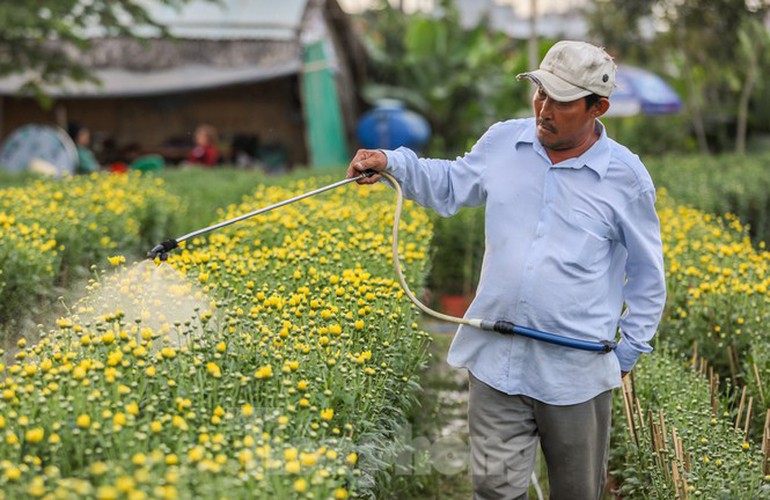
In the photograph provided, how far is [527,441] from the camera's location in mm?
3836

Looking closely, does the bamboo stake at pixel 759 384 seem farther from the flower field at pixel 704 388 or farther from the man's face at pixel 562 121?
the man's face at pixel 562 121

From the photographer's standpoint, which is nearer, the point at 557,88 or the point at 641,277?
the point at 557,88

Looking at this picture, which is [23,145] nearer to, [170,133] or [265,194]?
[265,194]

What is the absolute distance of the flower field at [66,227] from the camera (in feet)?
18.4

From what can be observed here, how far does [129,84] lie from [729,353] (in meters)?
16.0

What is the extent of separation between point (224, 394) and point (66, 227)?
3.72 metres

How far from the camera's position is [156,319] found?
3.96 metres

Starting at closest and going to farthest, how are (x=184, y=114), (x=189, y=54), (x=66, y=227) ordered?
(x=66, y=227), (x=189, y=54), (x=184, y=114)

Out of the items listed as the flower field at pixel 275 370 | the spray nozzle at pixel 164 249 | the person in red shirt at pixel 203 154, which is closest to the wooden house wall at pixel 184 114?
the person in red shirt at pixel 203 154

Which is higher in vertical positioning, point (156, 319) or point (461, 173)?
point (461, 173)

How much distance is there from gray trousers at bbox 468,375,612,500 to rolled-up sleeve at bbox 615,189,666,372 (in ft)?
0.73

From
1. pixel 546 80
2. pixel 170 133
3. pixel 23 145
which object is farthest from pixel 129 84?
pixel 546 80

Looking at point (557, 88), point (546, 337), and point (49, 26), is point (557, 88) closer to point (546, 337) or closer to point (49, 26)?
point (546, 337)

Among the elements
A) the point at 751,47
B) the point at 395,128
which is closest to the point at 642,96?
the point at 751,47
